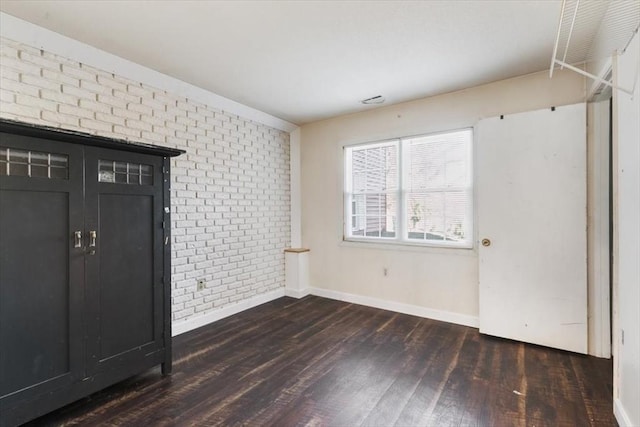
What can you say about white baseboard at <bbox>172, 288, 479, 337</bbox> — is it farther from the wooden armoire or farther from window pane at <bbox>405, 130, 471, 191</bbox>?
window pane at <bbox>405, 130, 471, 191</bbox>

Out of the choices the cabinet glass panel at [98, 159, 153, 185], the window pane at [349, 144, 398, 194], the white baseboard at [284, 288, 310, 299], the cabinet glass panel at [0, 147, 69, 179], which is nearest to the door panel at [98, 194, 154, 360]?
the cabinet glass panel at [98, 159, 153, 185]

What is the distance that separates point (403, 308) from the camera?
3795mm

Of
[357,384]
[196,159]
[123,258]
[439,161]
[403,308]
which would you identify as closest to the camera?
[123,258]

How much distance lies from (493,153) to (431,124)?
32.5 inches

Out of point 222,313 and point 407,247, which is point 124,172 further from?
point 407,247

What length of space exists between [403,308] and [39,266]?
3.50 metres

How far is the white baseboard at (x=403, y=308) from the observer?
3370mm

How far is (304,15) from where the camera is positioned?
6.79ft

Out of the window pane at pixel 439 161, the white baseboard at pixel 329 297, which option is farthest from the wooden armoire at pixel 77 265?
the window pane at pixel 439 161

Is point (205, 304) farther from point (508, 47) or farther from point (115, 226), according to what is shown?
point (508, 47)

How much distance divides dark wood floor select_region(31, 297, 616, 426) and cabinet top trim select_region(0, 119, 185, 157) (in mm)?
1730

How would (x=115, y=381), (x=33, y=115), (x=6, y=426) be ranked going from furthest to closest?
1. (x=33, y=115)
2. (x=115, y=381)
3. (x=6, y=426)

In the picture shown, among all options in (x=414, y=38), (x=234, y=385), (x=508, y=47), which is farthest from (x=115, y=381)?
(x=508, y=47)

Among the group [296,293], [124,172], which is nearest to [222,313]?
[296,293]
